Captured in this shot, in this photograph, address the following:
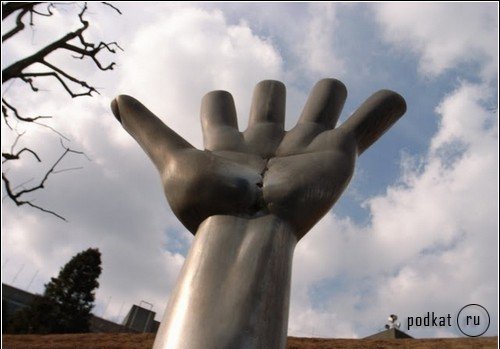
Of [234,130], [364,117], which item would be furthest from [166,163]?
[364,117]

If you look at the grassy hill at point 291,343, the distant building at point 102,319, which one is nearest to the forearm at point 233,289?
the grassy hill at point 291,343

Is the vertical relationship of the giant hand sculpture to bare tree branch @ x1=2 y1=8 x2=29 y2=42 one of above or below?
below

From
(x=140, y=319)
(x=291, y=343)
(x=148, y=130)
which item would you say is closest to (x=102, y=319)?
(x=140, y=319)

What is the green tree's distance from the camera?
22438mm

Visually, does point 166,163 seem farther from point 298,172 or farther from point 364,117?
point 364,117

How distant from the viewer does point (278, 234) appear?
3.01 metres

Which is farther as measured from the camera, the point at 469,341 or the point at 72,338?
the point at 72,338

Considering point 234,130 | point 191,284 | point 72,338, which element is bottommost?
point 191,284

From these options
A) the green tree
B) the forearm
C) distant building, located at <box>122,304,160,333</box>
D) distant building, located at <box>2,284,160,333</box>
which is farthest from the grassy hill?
distant building, located at <box>122,304,160,333</box>

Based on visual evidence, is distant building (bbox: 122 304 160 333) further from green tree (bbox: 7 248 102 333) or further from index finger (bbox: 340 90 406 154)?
index finger (bbox: 340 90 406 154)

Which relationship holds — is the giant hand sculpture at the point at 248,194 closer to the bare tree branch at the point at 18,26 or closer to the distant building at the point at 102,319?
the bare tree branch at the point at 18,26

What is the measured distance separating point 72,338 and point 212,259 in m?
12.9

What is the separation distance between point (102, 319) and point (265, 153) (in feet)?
118

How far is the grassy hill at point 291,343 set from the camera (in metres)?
11.1
